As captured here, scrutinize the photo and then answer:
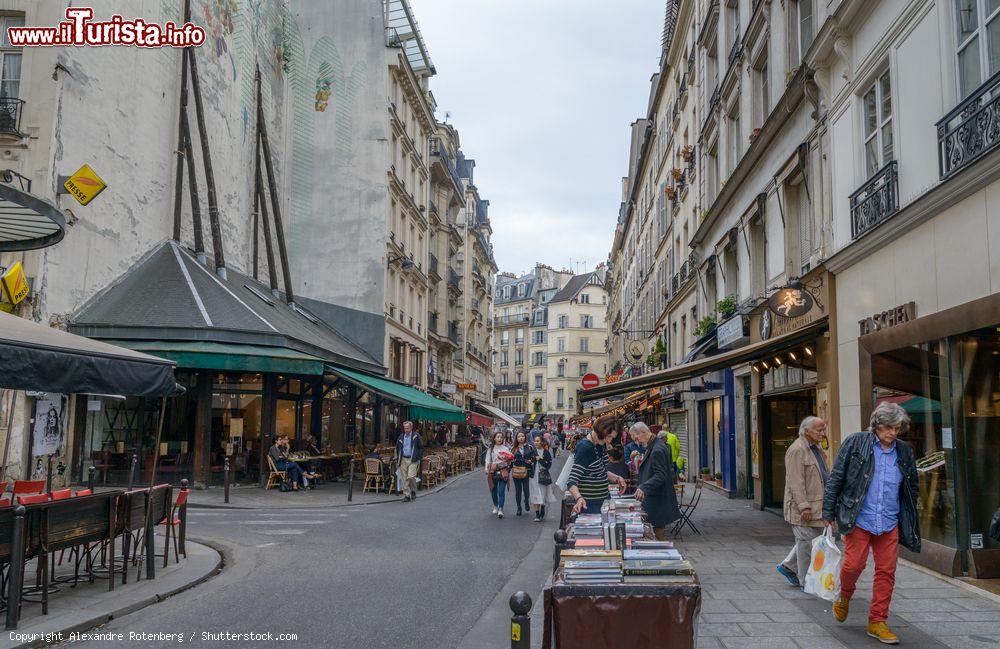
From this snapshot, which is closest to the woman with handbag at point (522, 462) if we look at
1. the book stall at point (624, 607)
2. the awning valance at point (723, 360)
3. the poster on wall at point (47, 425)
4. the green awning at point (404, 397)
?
the awning valance at point (723, 360)

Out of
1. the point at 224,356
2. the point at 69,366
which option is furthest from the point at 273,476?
the point at 69,366

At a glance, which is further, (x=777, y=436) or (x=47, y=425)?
(x=777, y=436)

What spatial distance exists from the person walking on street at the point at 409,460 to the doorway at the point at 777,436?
7516 millimetres

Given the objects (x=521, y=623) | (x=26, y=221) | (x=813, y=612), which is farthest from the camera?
(x=26, y=221)

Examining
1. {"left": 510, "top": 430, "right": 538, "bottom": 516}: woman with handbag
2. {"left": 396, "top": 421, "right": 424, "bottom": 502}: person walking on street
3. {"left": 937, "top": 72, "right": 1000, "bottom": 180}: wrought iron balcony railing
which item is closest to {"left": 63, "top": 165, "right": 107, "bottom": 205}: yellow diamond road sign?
{"left": 396, "top": 421, "right": 424, "bottom": 502}: person walking on street

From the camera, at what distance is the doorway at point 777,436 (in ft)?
48.5

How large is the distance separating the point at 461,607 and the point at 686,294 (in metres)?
19.8

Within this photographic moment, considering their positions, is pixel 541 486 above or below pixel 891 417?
below

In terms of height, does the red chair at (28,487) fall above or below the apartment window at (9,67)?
below

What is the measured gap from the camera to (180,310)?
1870cm

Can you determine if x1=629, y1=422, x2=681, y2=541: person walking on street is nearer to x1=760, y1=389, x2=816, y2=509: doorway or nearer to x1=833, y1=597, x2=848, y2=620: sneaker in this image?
x1=833, y1=597, x2=848, y2=620: sneaker

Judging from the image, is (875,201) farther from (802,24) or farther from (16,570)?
(16,570)

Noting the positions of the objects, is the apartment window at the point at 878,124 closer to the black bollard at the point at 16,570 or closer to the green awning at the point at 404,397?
the black bollard at the point at 16,570

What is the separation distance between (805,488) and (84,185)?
644 inches
